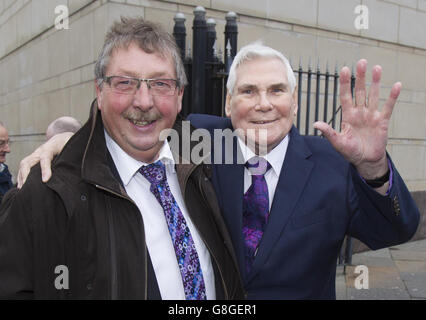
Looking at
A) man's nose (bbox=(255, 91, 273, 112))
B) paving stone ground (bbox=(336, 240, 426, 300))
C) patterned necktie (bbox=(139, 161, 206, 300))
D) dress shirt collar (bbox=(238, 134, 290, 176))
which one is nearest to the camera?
patterned necktie (bbox=(139, 161, 206, 300))

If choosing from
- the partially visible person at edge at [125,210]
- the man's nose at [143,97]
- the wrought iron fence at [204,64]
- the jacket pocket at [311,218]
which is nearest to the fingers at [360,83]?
the jacket pocket at [311,218]

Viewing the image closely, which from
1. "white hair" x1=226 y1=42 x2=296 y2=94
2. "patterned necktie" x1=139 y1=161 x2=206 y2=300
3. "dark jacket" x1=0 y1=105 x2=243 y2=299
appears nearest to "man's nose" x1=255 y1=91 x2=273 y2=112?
"white hair" x1=226 y1=42 x2=296 y2=94

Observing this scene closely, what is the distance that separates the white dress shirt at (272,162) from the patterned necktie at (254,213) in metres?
0.03

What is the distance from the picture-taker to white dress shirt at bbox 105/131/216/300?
1904 mm

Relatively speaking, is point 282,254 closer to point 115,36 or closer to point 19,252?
point 19,252

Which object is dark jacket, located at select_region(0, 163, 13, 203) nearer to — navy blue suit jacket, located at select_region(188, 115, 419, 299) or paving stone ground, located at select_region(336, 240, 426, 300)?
navy blue suit jacket, located at select_region(188, 115, 419, 299)

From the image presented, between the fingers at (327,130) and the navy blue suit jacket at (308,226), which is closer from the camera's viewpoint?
the fingers at (327,130)

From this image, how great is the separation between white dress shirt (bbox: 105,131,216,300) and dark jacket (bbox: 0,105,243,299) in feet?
0.42

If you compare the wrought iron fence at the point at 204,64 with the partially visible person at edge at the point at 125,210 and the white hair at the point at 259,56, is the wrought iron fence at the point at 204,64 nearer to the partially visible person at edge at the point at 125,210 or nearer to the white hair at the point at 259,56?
the white hair at the point at 259,56

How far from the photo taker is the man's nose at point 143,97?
77.8 inches

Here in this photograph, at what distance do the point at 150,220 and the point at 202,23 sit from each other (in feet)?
10.1

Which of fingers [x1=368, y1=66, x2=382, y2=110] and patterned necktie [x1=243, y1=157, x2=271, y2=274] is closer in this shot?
fingers [x1=368, y1=66, x2=382, y2=110]
